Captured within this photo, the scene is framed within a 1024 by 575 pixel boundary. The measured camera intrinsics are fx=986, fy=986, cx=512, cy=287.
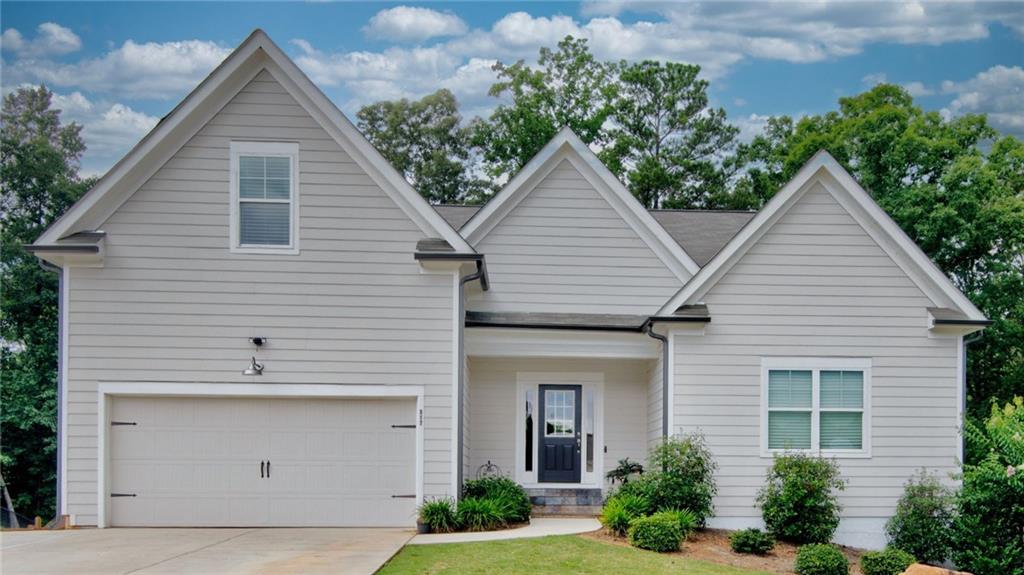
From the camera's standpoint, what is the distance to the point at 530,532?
43.3ft

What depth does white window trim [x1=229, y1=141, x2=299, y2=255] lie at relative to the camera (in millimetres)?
13867

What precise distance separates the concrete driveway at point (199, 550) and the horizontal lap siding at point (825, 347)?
5.07 metres

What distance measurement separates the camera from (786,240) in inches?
599

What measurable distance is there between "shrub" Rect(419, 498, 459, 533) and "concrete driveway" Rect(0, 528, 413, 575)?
0.32 meters

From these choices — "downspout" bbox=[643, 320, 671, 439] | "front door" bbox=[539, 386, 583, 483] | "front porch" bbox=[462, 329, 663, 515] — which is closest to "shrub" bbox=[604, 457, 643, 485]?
"front porch" bbox=[462, 329, 663, 515]

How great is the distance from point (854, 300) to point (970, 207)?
33.3 feet

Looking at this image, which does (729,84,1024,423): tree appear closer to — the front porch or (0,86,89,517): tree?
the front porch

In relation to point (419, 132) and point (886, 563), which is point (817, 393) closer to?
point (886, 563)

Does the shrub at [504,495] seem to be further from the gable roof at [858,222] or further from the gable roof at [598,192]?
the gable roof at [598,192]

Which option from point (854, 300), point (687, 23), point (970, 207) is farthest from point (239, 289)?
point (687, 23)

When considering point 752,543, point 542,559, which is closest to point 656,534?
point 752,543

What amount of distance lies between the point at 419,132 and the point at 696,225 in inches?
817

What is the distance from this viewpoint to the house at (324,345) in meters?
13.7

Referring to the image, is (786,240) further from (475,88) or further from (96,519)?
(475,88)
